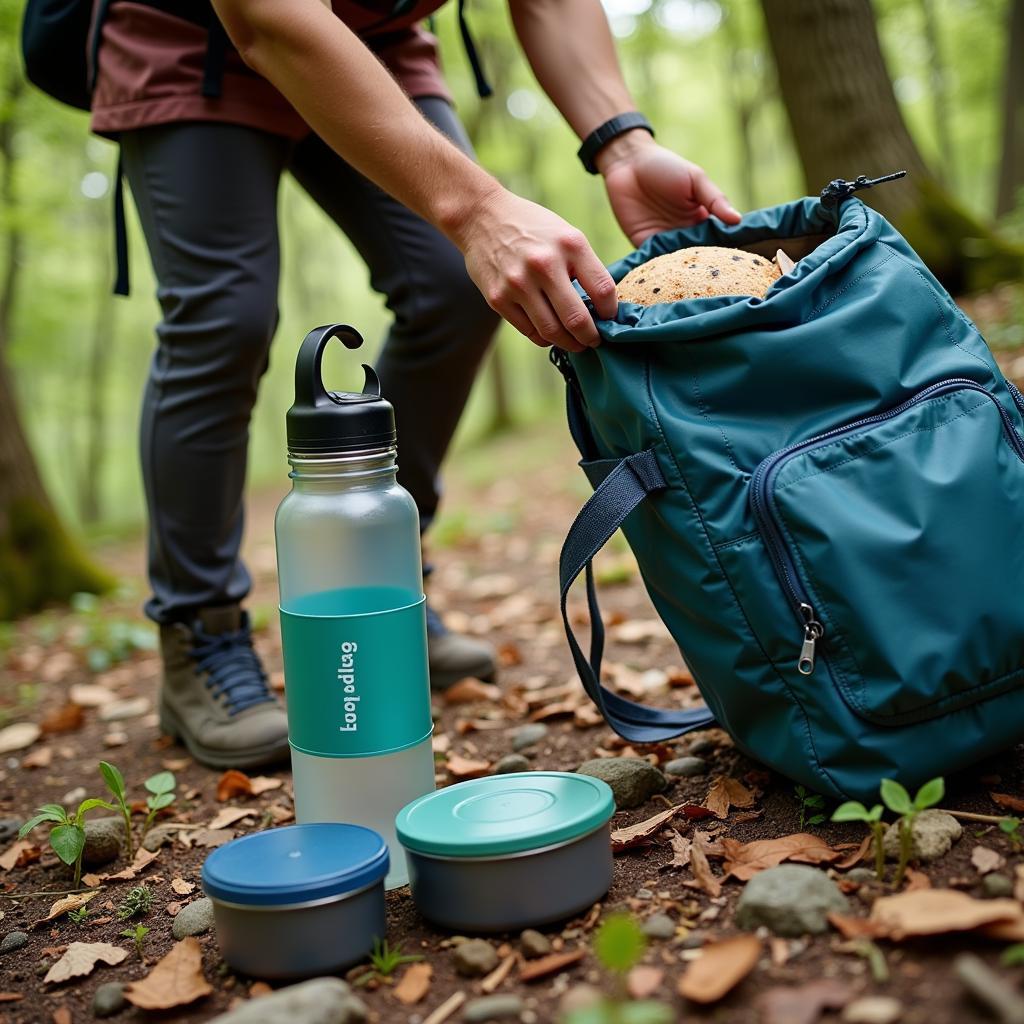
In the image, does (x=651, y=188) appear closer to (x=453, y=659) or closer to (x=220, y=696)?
(x=453, y=659)

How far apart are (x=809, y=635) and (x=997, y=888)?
411 millimetres

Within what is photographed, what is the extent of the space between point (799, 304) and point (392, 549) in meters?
0.78

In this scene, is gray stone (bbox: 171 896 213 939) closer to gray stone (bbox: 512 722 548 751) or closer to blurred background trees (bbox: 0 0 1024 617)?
gray stone (bbox: 512 722 548 751)

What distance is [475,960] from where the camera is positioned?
1.34m

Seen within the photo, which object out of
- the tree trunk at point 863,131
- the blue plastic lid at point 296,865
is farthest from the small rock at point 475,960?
the tree trunk at point 863,131

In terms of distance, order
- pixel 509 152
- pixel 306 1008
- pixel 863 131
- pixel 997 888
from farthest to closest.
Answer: pixel 509 152, pixel 863 131, pixel 997 888, pixel 306 1008

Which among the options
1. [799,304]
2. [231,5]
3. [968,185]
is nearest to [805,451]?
[799,304]

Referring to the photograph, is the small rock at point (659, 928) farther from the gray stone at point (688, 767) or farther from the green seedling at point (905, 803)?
the gray stone at point (688, 767)

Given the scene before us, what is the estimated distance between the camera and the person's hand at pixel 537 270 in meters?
1.62

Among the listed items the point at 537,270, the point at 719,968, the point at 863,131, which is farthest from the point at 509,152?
the point at 719,968

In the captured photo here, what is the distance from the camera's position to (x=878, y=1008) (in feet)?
3.54

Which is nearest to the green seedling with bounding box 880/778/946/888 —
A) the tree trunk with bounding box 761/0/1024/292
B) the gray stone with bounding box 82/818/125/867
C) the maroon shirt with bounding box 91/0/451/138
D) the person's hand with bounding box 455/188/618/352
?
the person's hand with bounding box 455/188/618/352

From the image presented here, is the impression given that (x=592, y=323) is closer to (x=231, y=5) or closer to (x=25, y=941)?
(x=231, y=5)

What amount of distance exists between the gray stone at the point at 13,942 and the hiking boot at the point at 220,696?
→ 26.3 inches
